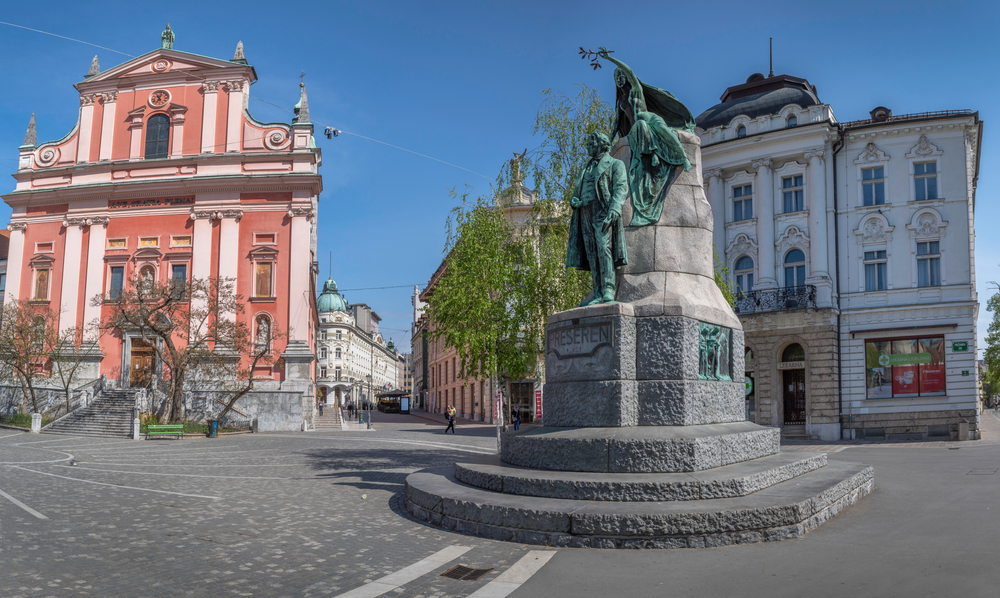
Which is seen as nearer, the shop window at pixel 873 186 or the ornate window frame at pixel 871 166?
the ornate window frame at pixel 871 166

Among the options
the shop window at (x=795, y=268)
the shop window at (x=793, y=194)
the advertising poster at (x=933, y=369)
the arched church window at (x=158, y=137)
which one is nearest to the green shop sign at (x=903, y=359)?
the advertising poster at (x=933, y=369)

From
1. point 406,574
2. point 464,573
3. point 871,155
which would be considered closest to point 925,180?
point 871,155

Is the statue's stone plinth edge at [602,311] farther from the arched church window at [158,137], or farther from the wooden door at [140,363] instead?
the arched church window at [158,137]

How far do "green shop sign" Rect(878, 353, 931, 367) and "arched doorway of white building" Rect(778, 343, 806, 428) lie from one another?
290cm

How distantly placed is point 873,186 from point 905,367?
7.60 meters

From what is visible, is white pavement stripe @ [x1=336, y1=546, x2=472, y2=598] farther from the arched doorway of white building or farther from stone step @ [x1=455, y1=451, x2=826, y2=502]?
the arched doorway of white building

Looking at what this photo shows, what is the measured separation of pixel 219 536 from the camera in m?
7.34

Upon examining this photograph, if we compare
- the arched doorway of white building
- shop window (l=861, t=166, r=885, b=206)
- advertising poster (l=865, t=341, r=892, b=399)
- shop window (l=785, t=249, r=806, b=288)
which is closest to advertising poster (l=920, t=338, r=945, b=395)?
advertising poster (l=865, t=341, r=892, b=399)

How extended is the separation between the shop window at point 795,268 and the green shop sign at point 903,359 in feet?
14.3

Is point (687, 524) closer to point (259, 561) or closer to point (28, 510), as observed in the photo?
point (259, 561)

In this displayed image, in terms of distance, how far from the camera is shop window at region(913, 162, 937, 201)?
28.8 m

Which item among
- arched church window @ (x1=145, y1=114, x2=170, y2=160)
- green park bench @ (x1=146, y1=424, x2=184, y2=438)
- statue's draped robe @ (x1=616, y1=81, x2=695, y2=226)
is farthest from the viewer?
arched church window @ (x1=145, y1=114, x2=170, y2=160)

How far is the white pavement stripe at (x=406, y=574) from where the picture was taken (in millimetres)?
5234

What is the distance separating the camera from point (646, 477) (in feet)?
23.6
